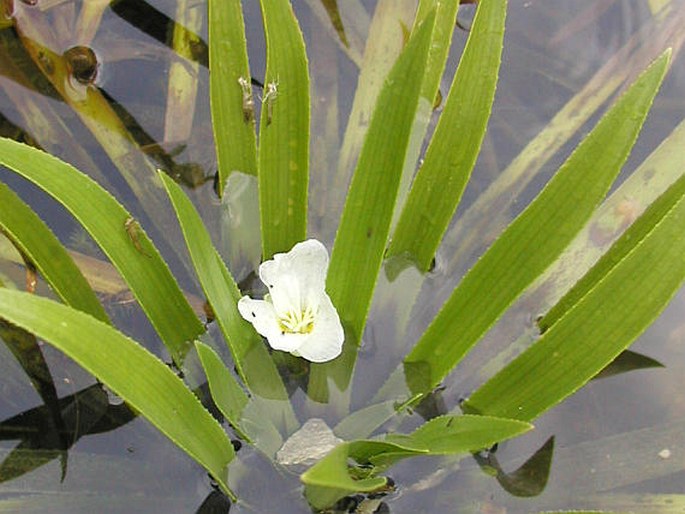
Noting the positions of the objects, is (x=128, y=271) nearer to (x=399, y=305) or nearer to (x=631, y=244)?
(x=399, y=305)

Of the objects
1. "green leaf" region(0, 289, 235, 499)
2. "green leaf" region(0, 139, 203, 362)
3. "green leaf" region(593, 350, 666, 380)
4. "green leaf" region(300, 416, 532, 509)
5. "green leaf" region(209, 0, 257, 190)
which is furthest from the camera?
"green leaf" region(593, 350, 666, 380)

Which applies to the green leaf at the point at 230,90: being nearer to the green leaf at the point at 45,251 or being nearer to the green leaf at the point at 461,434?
the green leaf at the point at 45,251

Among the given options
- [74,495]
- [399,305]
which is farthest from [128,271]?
[399,305]

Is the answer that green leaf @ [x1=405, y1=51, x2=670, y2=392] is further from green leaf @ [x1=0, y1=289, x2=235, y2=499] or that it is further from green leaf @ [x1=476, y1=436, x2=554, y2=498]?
green leaf @ [x1=0, y1=289, x2=235, y2=499]

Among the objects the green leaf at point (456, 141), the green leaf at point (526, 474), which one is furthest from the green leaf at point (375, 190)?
the green leaf at point (526, 474)

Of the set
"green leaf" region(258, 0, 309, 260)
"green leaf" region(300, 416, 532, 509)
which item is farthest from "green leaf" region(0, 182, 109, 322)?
"green leaf" region(300, 416, 532, 509)

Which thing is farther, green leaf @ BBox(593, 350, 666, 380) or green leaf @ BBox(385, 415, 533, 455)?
green leaf @ BBox(593, 350, 666, 380)

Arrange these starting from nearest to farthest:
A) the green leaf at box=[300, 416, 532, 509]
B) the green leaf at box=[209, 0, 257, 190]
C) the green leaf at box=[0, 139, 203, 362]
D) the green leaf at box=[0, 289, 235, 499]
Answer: the green leaf at box=[0, 289, 235, 499] → the green leaf at box=[300, 416, 532, 509] → the green leaf at box=[0, 139, 203, 362] → the green leaf at box=[209, 0, 257, 190]
